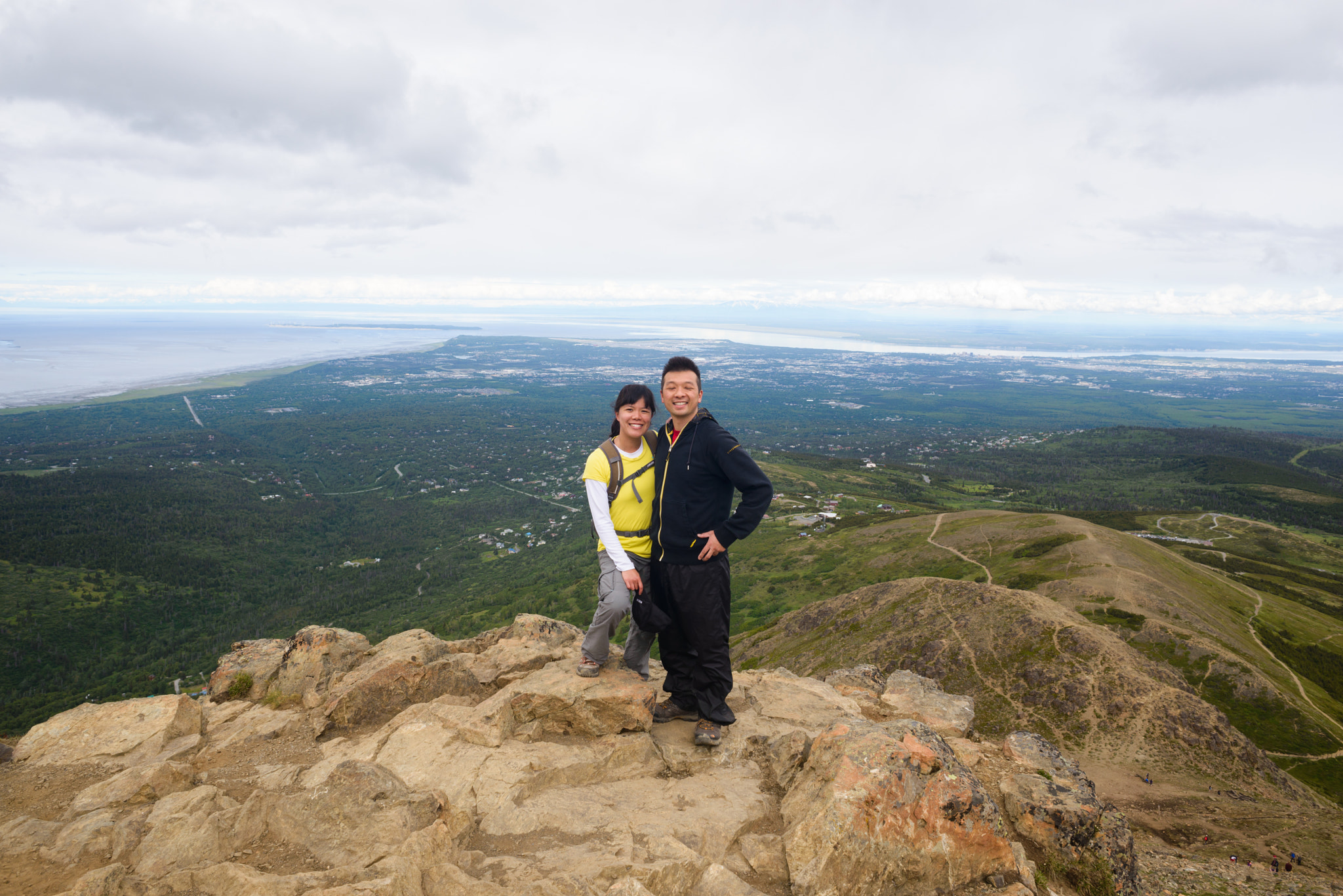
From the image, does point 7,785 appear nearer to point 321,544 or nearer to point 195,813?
point 195,813

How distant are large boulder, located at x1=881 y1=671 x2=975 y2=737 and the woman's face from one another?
9.29 metres

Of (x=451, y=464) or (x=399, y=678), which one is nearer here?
(x=399, y=678)

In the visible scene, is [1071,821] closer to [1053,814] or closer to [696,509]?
[1053,814]

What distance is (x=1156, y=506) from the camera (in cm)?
14775

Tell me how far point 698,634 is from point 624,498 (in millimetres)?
2258

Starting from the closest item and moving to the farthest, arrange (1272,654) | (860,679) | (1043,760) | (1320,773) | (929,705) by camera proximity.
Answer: (1043,760)
(929,705)
(860,679)
(1320,773)
(1272,654)

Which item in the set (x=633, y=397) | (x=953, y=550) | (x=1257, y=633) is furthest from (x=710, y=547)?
(x=953, y=550)

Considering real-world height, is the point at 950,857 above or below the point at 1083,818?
above

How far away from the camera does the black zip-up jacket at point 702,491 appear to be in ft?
24.3

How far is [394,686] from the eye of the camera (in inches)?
456

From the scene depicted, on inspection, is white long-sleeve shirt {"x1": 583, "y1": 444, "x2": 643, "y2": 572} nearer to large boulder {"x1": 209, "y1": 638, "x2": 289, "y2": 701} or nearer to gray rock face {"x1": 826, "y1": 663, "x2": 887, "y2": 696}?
gray rock face {"x1": 826, "y1": 663, "x2": 887, "y2": 696}

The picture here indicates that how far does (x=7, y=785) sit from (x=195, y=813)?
472cm

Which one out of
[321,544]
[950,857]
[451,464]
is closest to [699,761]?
[950,857]

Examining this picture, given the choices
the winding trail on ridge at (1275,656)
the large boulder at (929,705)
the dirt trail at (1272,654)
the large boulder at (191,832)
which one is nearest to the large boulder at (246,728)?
the large boulder at (191,832)
